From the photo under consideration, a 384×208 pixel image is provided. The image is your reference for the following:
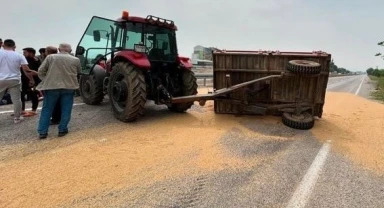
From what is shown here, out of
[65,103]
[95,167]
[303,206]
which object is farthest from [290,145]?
[65,103]

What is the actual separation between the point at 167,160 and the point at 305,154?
89.6 inches

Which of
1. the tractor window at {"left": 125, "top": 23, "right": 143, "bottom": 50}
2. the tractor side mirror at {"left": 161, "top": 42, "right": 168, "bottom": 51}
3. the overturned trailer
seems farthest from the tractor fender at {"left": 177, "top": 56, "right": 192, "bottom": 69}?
the tractor window at {"left": 125, "top": 23, "right": 143, "bottom": 50}

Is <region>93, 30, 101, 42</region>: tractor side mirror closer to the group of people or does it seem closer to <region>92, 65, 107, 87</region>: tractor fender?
<region>92, 65, 107, 87</region>: tractor fender

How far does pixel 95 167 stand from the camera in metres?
4.08

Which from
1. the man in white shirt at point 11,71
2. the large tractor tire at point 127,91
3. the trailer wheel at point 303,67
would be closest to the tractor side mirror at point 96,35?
the large tractor tire at point 127,91

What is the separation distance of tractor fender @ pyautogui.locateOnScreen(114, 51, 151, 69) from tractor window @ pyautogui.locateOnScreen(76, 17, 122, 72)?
52 centimetres

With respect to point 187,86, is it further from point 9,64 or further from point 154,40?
point 9,64

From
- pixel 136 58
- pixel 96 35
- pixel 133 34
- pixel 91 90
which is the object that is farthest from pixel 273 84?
pixel 91 90

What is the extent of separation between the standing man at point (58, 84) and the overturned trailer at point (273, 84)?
2.40m

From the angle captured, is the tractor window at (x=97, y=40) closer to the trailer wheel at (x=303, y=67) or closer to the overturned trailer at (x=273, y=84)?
the overturned trailer at (x=273, y=84)

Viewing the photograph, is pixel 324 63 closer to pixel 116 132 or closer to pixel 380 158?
pixel 380 158

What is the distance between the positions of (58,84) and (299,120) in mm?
4881

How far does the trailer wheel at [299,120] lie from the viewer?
6543 millimetres

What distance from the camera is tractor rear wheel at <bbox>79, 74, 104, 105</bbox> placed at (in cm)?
828
